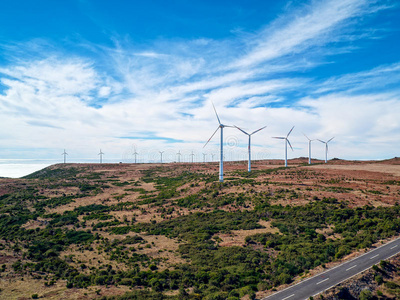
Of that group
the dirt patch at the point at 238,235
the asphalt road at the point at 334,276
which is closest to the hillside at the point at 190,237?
the dirt patch at the point at 238,235

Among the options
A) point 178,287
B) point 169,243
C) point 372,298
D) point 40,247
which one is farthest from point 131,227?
point 372,298

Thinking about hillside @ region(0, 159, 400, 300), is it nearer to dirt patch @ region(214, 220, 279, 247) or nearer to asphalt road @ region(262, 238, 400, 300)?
dirt patch @ region(214, 220, 279, 247)

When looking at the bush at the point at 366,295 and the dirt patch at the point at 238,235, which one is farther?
the dirt patch at the point at 238,235

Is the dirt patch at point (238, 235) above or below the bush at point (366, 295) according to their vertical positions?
below

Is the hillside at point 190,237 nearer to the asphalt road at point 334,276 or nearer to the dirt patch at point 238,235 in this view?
the dirt patch at point 238,235

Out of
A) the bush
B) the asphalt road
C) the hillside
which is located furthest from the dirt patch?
the bush

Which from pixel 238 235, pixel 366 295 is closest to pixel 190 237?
pixel 238 235
